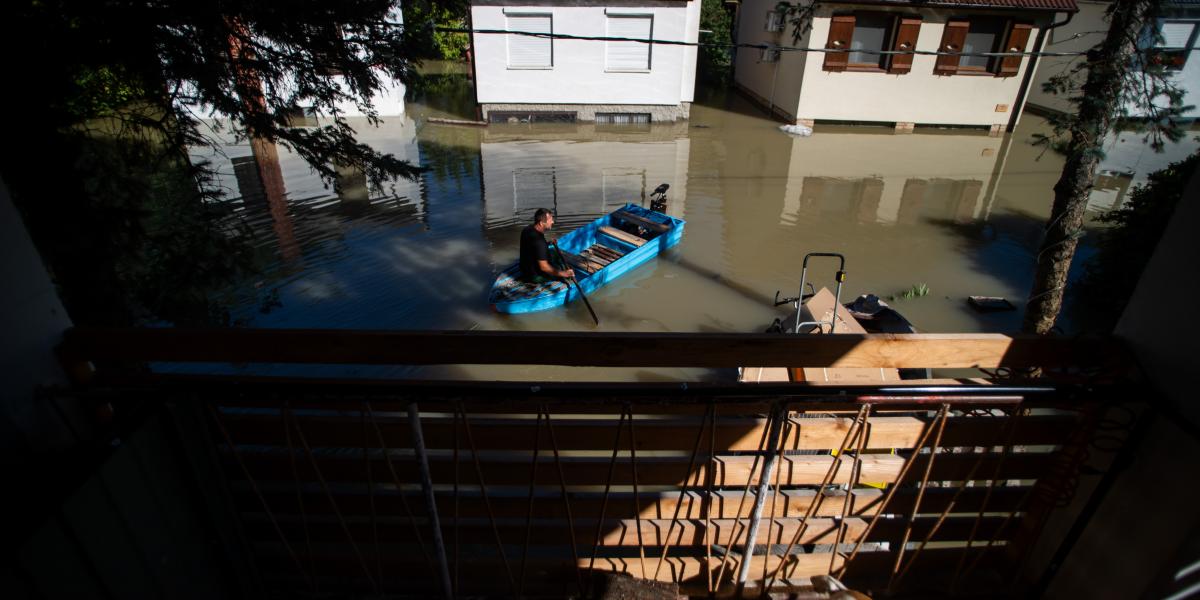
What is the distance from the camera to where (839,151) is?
16109 mm

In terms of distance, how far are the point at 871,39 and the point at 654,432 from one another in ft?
62.0

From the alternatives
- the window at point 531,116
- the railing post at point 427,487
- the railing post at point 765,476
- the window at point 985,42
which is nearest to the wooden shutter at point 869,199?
the window at point 985,42

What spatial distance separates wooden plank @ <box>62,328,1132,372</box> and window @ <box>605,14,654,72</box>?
16.9 m

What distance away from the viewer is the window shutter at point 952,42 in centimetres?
1672

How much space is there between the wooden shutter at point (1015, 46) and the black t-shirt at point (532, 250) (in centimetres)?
1618

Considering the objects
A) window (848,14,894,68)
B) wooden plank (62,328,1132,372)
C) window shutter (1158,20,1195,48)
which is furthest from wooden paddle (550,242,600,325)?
window shutter (1158,20,1195,48)

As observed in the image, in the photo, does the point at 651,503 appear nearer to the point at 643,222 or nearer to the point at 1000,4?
the point at 643,222

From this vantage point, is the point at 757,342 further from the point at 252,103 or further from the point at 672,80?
the point at 672,80

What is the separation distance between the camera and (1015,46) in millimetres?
17219

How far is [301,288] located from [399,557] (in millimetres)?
6694

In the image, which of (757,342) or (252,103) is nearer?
(757,342)

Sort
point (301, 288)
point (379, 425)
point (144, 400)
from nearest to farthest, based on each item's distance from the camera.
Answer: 1. point (144, 400)
2. point (379, 425)
3. point (301, 288)

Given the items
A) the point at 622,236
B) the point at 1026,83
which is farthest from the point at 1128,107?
the point at 622,236

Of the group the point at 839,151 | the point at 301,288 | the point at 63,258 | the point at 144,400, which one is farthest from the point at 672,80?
the point at 144,400
